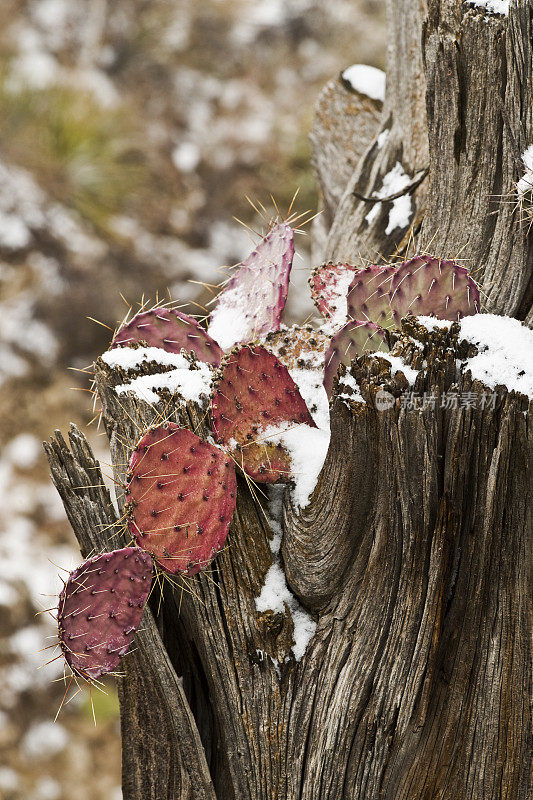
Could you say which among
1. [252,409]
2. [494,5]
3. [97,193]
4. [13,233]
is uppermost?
[97,193]

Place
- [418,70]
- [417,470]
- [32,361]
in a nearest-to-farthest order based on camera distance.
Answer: [417,470], [418,70], [32,361]

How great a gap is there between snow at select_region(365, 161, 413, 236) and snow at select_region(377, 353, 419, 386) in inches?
21.2

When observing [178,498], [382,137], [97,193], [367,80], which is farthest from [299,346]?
[97,193]

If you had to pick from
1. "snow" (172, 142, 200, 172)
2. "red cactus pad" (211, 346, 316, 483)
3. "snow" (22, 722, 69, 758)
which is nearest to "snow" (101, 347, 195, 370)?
"red cactus pad" (211, 346, 316, 483)

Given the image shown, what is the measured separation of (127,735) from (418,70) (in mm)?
1107

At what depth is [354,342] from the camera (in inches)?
27.9

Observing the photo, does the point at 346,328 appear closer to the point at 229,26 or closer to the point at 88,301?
Answer: the point at 88,301

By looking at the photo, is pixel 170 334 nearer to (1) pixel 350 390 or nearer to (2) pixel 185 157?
(1) pixel 350 390

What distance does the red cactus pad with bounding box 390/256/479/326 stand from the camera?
2.29 ft

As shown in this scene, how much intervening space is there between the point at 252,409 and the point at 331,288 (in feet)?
0.73

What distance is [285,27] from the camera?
409 centimetres

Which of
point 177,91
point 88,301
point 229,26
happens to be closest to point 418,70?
point 88,301

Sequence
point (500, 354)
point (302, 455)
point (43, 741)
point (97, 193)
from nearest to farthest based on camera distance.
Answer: point (500, 354) < point (302, 455) < point (43, 741) < point (97, 193)

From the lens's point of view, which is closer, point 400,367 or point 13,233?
point 400,367
